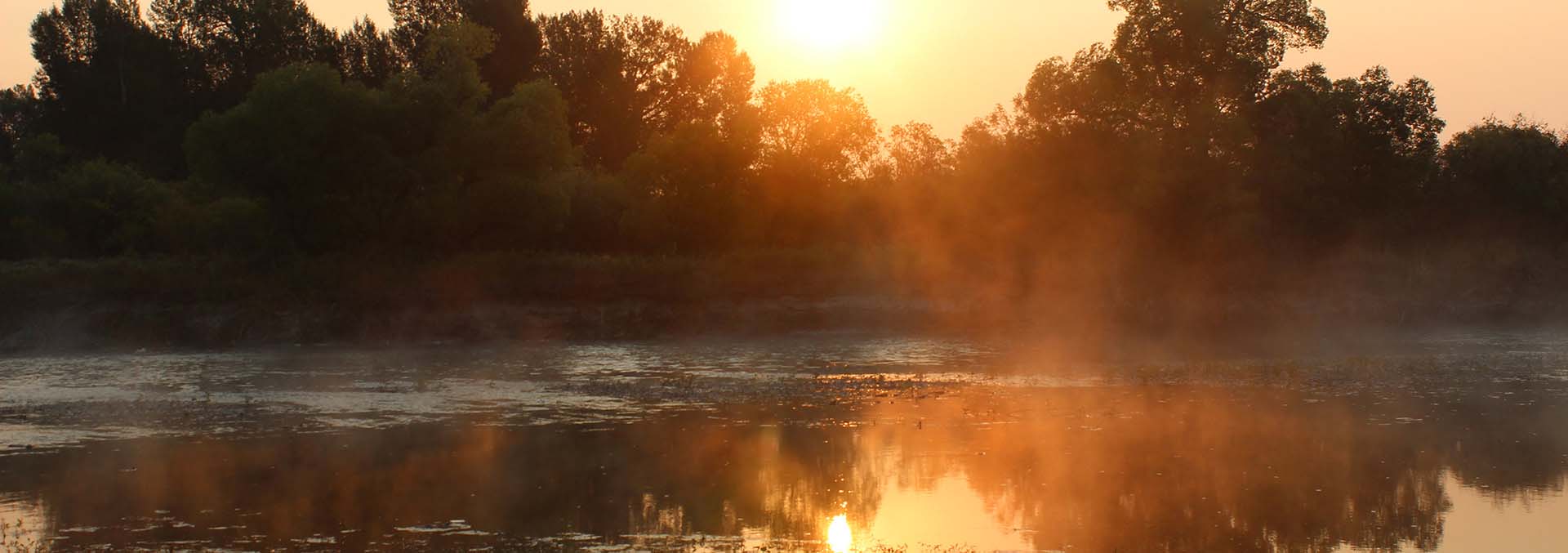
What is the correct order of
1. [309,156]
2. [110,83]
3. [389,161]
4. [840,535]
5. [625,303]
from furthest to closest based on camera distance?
1. [110,83]
2. [389,161]
3. [309,156]
4. [625,303]
5. [840,535]

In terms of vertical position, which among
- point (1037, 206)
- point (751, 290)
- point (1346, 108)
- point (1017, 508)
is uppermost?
point (1346, 108)

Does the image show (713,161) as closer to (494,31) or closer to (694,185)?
(694,185)

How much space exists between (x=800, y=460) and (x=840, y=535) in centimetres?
488

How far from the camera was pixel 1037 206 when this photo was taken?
61844mm

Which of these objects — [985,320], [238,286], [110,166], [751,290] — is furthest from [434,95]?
[985,320]

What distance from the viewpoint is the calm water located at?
45.8 feet

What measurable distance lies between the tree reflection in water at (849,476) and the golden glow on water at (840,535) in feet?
0.16

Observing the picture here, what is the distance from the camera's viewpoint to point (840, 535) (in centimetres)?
1377

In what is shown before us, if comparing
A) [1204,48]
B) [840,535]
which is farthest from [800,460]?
[1204,48]

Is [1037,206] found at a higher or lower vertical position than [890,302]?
higher

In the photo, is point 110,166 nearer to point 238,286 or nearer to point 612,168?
point 238,286

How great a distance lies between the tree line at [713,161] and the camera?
49969 mm

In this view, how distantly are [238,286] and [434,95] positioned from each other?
10.9 metres

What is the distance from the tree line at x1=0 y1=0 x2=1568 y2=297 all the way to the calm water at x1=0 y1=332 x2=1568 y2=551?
18883mm
